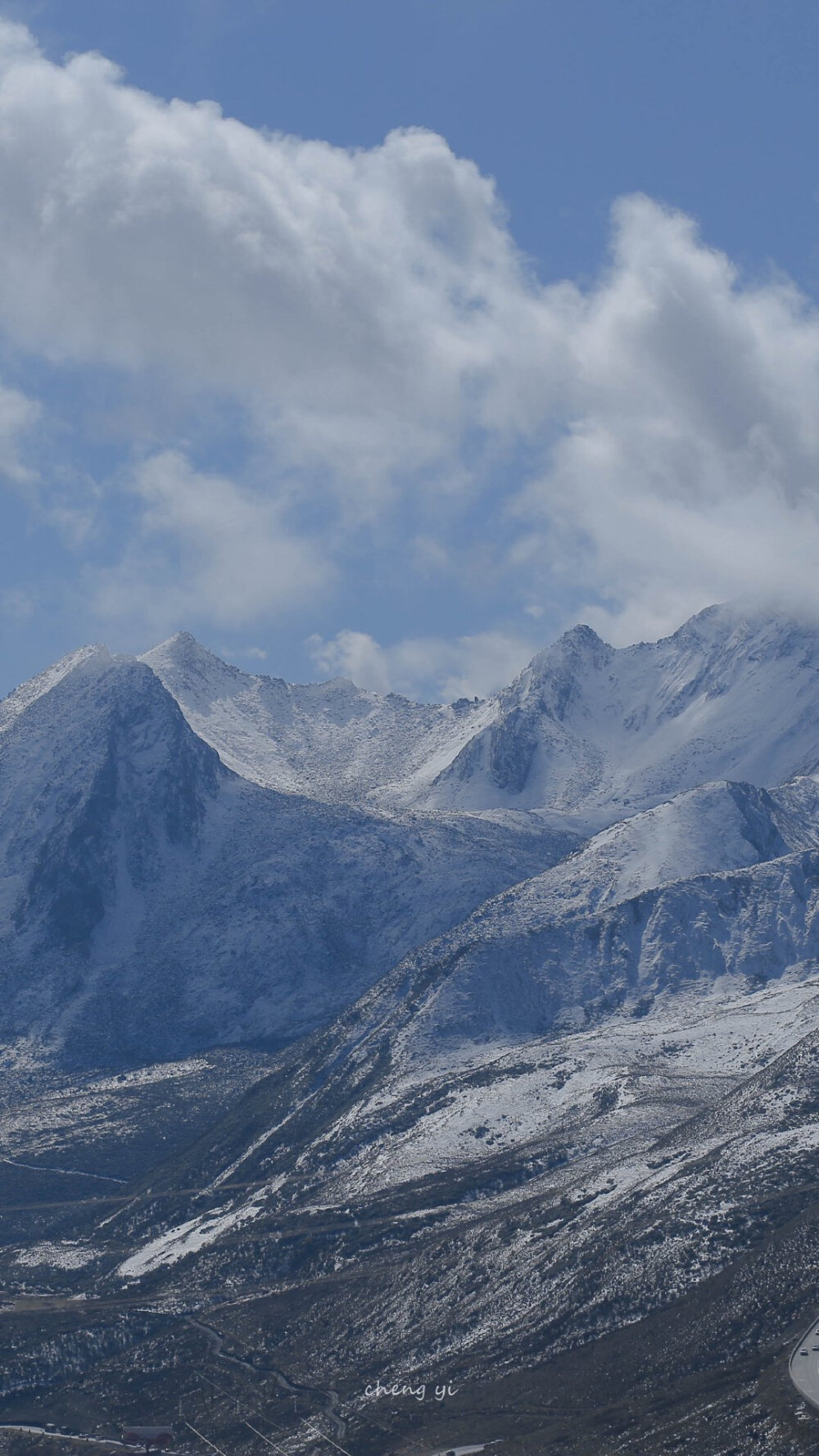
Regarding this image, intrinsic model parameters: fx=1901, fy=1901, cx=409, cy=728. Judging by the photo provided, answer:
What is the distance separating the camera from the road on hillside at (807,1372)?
18662cm

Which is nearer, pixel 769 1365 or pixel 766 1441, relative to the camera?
pixel 766 1441

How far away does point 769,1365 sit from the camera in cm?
19862

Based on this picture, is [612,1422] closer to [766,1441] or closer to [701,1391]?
[701,1391]

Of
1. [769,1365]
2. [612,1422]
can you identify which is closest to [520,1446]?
[612,1422]

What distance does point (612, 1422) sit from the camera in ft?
655

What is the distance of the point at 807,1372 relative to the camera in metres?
193

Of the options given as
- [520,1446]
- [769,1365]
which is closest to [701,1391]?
[769,1365]

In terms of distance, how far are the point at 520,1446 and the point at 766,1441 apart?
100 feet

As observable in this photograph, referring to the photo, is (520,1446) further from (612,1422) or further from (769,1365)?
(769,1365)

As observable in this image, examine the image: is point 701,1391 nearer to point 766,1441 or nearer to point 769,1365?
point 769,1365

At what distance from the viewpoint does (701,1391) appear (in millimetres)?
199875

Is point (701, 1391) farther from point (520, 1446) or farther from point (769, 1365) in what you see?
point (520, 1446)

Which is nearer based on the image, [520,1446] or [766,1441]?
[766,1441]

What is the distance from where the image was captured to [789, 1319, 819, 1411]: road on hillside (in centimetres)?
18662
